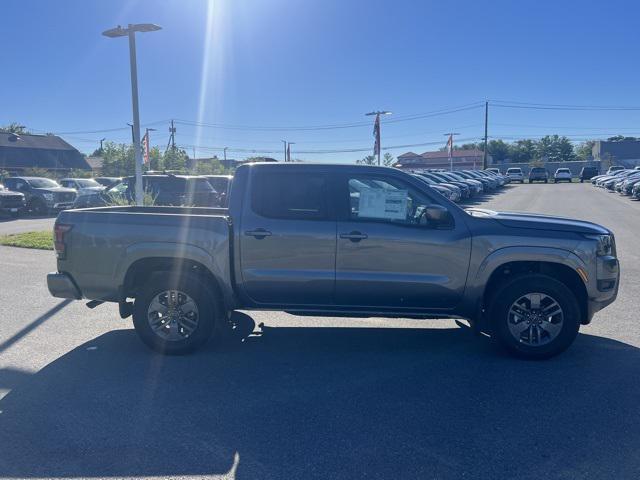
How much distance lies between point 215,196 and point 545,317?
14.0 metres

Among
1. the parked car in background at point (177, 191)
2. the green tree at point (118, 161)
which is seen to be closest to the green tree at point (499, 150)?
the green tree at point (118, 161)

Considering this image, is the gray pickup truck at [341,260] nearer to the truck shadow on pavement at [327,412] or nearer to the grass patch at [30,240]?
the truck shadow on pavement at [327,412]

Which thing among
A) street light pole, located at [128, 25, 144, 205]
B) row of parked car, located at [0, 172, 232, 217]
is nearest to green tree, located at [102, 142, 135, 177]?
row of parked car, located at [0, 172, 232, 217]

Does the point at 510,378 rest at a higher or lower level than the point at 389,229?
lower

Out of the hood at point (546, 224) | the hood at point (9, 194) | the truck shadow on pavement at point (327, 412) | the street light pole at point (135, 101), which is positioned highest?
the street light pole at point (135, 101)

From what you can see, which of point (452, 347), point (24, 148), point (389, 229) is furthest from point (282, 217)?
point (24, 148)

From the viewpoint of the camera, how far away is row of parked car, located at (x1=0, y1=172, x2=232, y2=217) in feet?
57.4

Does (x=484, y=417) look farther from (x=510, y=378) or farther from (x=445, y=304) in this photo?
(x=445, y=304)

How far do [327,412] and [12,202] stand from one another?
76.4 ft

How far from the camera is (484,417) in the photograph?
4297 mm

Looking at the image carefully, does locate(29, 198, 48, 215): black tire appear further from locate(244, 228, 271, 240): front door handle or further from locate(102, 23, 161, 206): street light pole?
locate(244, 228, 271, 240): front door handle

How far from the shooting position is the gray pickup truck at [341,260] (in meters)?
5.50

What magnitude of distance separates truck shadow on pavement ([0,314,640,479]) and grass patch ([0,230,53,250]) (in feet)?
28.4

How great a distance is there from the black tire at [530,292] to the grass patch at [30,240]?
36.7 feet
